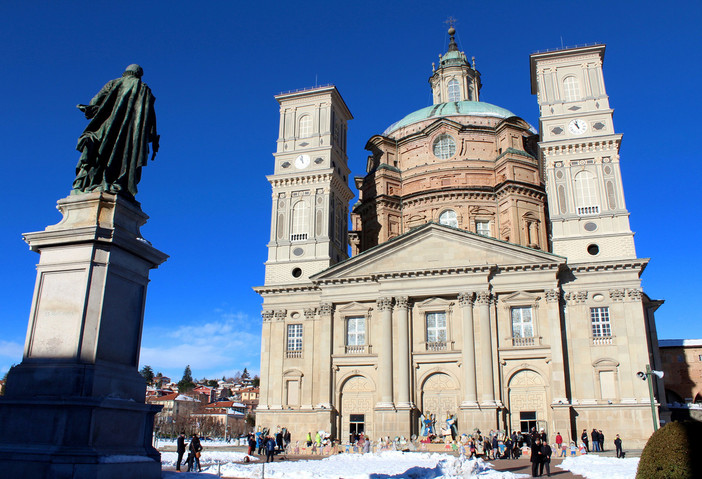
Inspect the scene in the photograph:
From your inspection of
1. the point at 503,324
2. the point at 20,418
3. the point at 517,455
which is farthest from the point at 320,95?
the point at 20,418

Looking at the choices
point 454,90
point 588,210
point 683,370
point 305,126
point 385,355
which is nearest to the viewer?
point 385,355

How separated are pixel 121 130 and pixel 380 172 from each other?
4054 cm

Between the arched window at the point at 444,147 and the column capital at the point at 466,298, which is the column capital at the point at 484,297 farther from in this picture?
the arched window at the point at 444,147

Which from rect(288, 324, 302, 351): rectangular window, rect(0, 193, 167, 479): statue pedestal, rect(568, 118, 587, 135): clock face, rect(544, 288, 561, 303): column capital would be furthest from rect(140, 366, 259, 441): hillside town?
rect(0, 193, 167, 479): statue pedestal

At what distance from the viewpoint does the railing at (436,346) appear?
37906 mm

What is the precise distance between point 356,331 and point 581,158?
18901mm

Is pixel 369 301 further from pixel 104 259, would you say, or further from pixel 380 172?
pixel 104 259

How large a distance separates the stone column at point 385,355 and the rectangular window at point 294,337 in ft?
19.9

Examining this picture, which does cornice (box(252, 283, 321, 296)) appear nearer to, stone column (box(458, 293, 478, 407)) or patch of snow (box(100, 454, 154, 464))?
stone column (box(458, 293, 478, 407))

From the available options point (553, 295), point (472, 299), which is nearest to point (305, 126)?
point (472, 299)

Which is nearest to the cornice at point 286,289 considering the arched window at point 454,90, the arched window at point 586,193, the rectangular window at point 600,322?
the rectangular window at point 600,322

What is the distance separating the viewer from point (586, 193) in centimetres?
3938

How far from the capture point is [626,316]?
1412 inches

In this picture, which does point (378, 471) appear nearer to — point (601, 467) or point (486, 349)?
point (601, 467)
